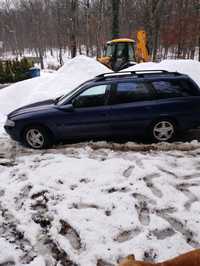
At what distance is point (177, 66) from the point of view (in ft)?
30.5

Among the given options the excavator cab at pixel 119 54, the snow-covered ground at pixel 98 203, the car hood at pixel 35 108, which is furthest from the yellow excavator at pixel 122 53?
the snow-covered ground at pixel 98 203

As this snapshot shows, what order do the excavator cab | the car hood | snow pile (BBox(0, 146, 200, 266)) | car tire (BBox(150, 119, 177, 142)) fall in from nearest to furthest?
snow pile (BBox(0, 146, 200, 266)) → car tire (BBox(150, 119, 177, 142)) → the car hood → the excavator cab

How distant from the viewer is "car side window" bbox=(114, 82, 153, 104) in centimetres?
592

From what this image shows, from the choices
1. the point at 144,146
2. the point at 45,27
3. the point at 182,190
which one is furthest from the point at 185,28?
the point at 45,27

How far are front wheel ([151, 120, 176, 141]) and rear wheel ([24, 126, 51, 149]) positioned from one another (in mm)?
2341

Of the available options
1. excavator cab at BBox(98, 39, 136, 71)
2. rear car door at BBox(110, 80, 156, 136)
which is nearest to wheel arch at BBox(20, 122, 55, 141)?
rear car door at BBox(110, 80, 156, 136)

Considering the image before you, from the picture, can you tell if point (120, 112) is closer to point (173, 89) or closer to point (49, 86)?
point (173, 89)

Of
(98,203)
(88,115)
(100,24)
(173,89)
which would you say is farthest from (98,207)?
(100,24)

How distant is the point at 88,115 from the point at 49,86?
4423 mm

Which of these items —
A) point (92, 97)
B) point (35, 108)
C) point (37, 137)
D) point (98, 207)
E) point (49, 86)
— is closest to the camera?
point (98, 207)

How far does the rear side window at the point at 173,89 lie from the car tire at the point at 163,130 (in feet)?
1.91

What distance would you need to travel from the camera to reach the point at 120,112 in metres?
5.85

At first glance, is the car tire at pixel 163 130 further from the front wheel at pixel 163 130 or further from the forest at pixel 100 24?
the forest at pixel 100 24

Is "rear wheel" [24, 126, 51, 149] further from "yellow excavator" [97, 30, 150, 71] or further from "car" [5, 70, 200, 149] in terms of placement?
"yellow excavator" [97, 30, 150, 71]
